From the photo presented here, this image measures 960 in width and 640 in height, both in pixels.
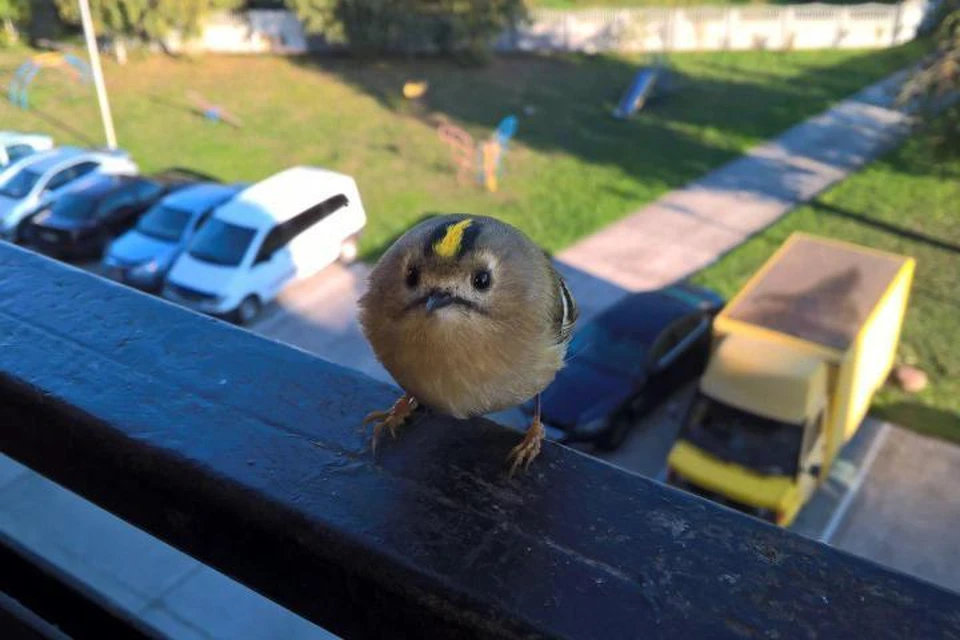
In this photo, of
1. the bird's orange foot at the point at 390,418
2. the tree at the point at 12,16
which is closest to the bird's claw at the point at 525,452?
the bird's orange foot at the point at 390,418

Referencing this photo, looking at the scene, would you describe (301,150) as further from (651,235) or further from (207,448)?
(207,448)

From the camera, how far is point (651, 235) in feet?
51.8

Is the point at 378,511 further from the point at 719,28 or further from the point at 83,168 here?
the point at 719,28

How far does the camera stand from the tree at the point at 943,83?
41.7ft

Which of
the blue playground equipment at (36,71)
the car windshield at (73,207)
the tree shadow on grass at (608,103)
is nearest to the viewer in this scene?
the car windshield at (73,207)

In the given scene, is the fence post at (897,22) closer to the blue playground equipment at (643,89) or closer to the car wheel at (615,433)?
the blue playground equipment at (643,89)

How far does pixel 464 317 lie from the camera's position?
7.49ft

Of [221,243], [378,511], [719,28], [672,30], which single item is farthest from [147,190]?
[719,28]

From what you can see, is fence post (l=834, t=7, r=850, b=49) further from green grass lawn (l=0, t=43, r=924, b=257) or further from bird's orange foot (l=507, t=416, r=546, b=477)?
bird's orange foot (l=507, t=416, r=546, b=477)

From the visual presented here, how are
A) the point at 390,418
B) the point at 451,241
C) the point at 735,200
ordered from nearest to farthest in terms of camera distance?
the point at 390,418, the point at 451,241, the point at 735,200

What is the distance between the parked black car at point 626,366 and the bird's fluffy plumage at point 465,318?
6825 mm

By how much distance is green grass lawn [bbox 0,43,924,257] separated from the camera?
→ 17531 millimetres

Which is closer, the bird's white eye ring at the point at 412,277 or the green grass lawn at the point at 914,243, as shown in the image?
the bird's white eye ring at the point at 412,277

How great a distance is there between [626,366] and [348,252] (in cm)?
638
